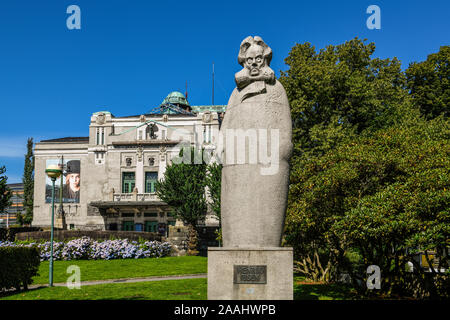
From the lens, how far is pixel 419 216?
1142cm

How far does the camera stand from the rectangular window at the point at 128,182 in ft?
164

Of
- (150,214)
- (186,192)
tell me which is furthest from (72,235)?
(150,214)

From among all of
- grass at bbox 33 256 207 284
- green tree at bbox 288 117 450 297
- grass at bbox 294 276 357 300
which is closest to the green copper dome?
grass at bbox 33 256 207 284

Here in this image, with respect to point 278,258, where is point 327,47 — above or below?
above

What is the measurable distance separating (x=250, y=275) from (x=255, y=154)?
2224mm

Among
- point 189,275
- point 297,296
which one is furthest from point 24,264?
point 297,296

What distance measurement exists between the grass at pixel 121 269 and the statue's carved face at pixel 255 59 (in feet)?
45.2

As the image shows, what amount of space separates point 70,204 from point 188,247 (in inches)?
878

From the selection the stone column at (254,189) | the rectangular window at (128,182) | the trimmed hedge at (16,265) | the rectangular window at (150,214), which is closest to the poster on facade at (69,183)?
the rectangular window at (128,182)

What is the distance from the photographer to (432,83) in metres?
34.6

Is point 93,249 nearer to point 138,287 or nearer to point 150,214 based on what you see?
point 138,287

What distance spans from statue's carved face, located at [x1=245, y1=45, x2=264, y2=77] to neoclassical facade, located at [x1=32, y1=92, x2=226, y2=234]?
40.5m
